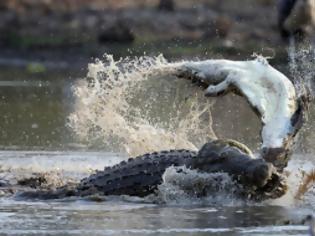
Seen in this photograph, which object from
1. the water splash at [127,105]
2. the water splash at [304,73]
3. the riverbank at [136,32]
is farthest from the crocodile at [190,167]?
the riverbank at [136,32]

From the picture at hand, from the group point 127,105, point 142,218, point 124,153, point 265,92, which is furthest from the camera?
point 124,153

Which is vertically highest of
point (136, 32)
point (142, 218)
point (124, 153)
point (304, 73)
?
point (136, 32)

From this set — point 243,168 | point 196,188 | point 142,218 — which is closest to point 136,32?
point 196,188

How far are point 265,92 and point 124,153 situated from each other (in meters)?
3.17

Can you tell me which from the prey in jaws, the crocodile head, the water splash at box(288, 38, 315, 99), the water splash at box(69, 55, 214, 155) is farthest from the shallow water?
the water splash at box(69, 55, 214, 155)

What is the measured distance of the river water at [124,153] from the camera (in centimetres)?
1145

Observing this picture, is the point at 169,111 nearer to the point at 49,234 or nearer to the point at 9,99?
the point at 9,99

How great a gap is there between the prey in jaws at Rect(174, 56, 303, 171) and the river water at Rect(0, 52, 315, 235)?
289mm

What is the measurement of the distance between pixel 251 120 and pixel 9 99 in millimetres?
4952

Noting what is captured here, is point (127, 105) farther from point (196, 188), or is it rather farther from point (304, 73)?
point (196, 188)

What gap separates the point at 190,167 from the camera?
41.4 ft

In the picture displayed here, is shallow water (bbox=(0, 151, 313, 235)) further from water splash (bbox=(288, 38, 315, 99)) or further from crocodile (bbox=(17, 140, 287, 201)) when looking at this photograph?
water splash (bbox=(288, 38, 315, 99))

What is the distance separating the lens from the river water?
11.5 metres

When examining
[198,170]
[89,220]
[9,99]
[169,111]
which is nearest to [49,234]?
[89,220]
